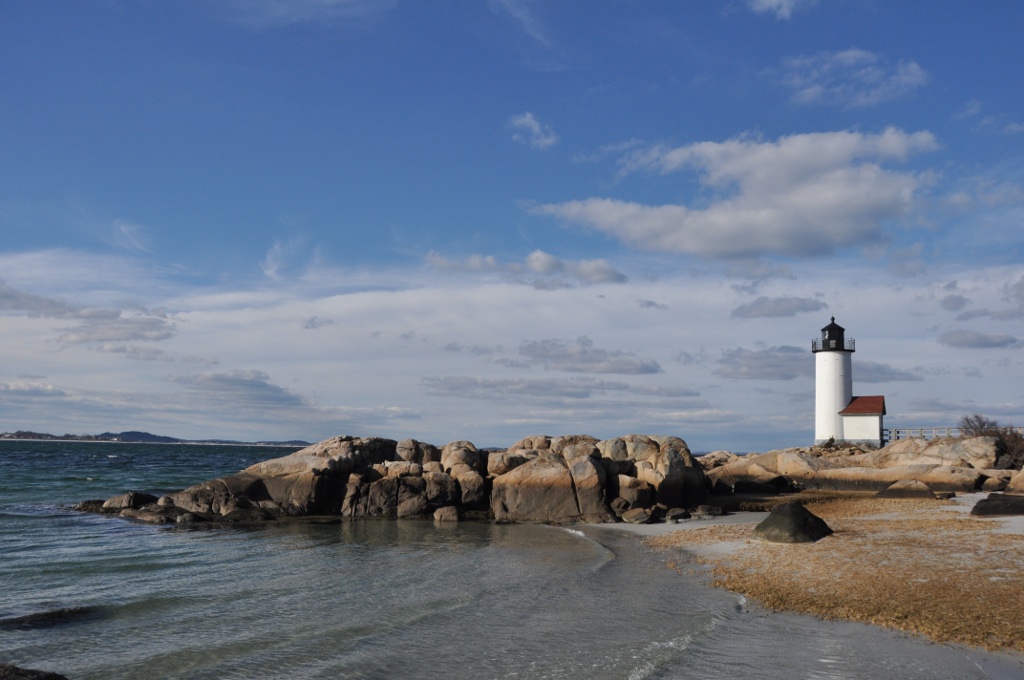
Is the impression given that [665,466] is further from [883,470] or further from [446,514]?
[883,470]

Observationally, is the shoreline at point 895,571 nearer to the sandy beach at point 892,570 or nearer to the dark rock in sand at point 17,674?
the sandy beach at point 892,570

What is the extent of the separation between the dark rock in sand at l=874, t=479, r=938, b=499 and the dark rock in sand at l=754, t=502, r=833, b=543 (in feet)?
39.9

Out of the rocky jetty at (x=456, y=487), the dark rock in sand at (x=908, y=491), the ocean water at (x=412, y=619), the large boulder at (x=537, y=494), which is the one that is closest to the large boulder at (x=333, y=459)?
the rocky jetty at (x=456, y=487)

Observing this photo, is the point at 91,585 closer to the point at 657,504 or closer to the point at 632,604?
the point at 632,604

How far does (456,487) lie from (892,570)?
18.2 m

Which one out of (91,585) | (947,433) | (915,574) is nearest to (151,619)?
(91,585)

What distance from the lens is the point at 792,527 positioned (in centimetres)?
1836

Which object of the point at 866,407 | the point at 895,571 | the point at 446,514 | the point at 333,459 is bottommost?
the point at 446,514

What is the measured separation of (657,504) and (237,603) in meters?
17.0

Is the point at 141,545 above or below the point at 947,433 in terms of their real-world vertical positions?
below

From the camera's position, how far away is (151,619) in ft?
43.0

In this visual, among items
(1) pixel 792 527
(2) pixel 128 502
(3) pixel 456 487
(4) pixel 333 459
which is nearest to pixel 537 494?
(3) pixel 456 487

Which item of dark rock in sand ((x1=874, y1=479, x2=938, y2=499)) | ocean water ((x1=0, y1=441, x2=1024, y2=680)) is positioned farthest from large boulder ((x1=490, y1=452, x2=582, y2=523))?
dark rock in sand ((x1=874, y1=479, x2=938, y2=499))

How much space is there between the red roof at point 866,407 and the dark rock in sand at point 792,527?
45.1 m
